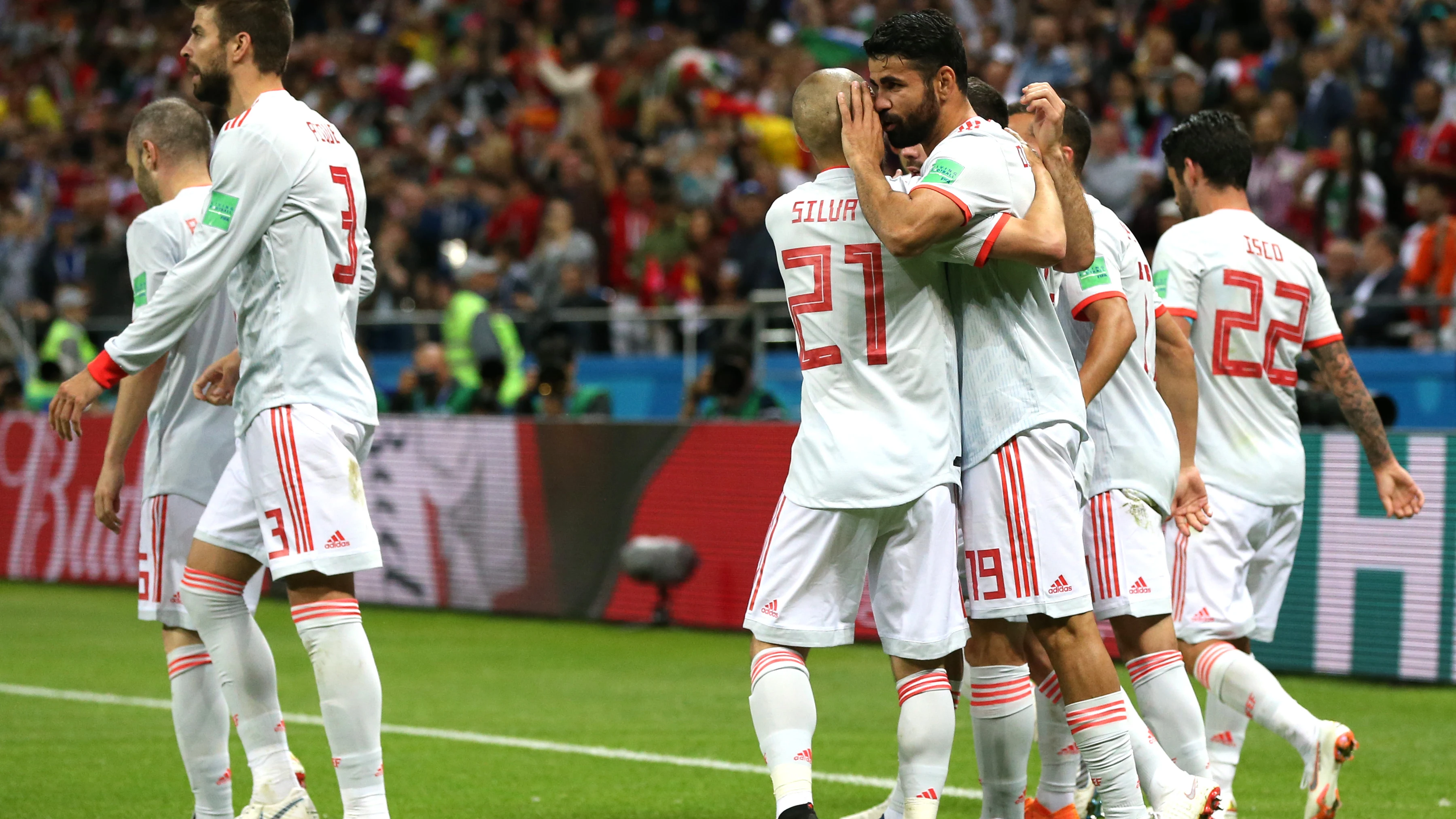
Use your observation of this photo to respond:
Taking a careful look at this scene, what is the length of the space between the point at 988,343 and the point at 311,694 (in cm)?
577

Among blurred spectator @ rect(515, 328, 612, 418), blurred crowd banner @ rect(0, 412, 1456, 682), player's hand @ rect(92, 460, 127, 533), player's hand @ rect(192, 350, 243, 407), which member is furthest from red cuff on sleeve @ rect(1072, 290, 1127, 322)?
blurred spectator @ rect(515, 328, 612, 418)

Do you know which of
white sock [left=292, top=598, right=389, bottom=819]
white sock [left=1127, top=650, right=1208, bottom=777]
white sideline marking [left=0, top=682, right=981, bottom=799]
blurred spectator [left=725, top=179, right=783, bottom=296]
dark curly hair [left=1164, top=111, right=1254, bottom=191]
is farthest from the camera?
blurred spectator [left=725, top=179, right=783, bottom=296]

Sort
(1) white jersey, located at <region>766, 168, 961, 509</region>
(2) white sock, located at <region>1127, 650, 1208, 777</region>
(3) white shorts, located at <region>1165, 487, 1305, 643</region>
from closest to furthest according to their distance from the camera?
(1) white jersey, located at <region>766, 168, 961, 509</region> → (2) white sock, located at <region>1127, 650, 1208, 777</region> → (3) white shorts, located at <region>1165, 487, 1305, 643</region>

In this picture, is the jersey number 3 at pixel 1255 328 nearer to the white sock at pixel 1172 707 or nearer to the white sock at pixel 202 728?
the white sock at pixel 1172 707

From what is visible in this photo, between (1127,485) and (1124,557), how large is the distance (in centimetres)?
24

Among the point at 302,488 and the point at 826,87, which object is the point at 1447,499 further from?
the point at 302,488

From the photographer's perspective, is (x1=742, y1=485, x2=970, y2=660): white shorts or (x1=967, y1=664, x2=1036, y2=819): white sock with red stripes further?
(x1=967, y1=664, x2=1036, y2=819): white sock with red stripes

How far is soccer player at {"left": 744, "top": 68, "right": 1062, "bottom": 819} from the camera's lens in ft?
16.0

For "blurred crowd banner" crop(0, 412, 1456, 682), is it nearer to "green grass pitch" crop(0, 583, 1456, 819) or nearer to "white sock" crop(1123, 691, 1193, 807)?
"green grass pitch" crop(0, 583, 1456, 819)

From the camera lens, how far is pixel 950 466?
4.92 metres

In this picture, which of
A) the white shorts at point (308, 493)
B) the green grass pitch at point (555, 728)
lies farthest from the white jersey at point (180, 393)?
the green grass pitch at point (555, 728)

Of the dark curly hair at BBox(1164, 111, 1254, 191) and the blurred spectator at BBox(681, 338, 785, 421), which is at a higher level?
the dark curly hair at BBox(1164, 111, 1254, 191)

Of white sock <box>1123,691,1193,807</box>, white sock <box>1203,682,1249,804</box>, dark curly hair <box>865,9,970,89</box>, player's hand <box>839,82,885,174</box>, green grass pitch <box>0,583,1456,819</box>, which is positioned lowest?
green grass pitch <box>0,583,1456,819</box>

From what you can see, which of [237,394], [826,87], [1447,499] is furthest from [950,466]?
[1447,499]
